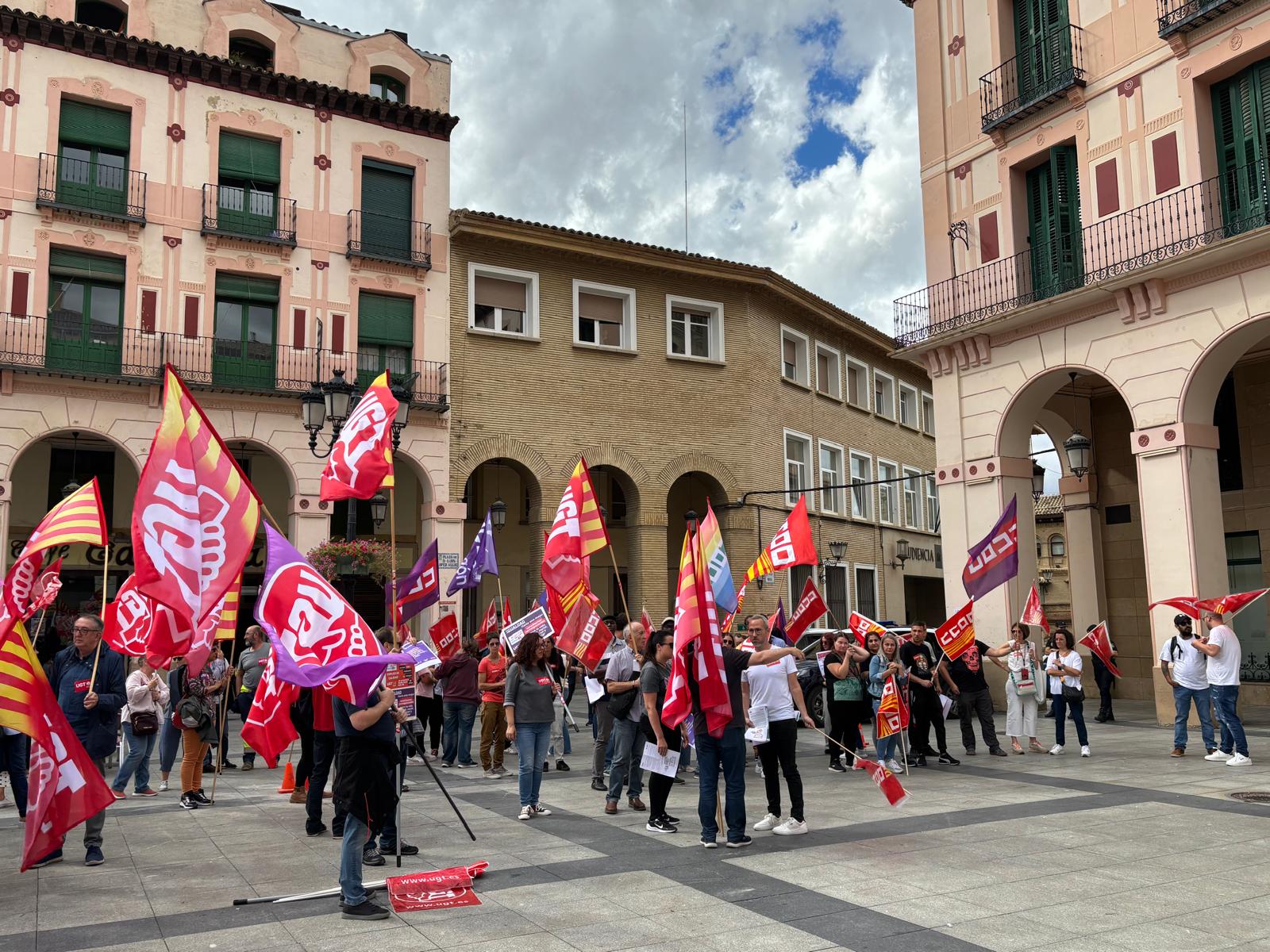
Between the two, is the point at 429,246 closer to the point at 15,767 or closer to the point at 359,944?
the point at 15,767

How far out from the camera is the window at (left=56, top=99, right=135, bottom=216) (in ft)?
78.4

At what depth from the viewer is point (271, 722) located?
32.4ft

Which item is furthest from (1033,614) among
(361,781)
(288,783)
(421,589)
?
(361,781)

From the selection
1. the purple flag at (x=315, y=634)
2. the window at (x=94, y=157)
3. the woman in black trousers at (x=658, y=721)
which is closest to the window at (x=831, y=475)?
the window at (x=94, y=157)

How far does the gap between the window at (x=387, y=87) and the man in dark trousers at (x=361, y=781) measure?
24.0 m

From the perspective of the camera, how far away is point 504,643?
1495 cm

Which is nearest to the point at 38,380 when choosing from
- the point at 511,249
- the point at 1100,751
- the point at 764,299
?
the point at 511,249

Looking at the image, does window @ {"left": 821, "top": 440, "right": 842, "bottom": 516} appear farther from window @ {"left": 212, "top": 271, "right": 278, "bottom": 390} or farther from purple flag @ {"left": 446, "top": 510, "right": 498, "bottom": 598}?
A: purple flag @ {"left": 446, "top": 510, "right": 498, "bottom": 598}

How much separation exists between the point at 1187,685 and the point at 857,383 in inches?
995

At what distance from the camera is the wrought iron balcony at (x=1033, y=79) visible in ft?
63.1

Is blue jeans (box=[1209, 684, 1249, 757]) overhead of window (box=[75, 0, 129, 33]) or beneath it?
beneath

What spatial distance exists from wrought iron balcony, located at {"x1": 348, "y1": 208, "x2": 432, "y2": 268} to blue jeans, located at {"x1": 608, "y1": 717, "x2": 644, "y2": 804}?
61.2 ft

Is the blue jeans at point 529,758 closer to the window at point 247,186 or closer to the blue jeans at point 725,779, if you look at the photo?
the blue jeans at point 725,779

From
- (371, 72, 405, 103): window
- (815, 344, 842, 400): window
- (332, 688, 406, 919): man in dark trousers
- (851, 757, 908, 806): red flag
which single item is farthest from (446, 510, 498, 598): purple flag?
(815, 344, 842, 400): window
